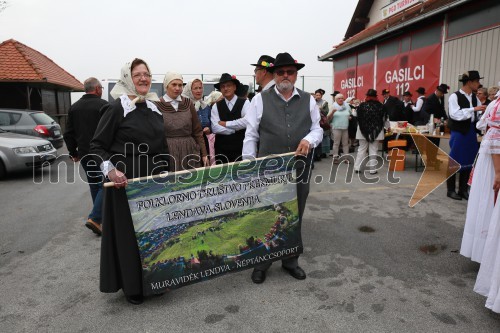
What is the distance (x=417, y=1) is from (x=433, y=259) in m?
11.7

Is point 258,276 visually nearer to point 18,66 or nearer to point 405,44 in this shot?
point 405,44

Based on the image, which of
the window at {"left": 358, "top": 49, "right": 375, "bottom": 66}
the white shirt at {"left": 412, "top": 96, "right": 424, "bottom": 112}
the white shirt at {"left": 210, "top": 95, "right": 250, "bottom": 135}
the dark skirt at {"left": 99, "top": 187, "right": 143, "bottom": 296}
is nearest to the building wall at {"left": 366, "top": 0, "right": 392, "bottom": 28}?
the window at {"left": 358, "top": 49, "right": 375, "bottom": 66}

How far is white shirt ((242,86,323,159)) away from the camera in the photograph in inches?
129

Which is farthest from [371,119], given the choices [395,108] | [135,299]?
[135,299]

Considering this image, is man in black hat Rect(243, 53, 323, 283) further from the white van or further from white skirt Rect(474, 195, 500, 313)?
the white van

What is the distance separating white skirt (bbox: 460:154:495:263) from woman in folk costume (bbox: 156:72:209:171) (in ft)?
9.27

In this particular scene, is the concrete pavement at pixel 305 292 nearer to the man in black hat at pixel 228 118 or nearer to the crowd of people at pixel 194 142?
the crowd of people at pixel 194 142

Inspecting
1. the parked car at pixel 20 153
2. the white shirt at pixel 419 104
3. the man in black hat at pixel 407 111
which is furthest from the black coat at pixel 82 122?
the white shirt at pixel 419 104

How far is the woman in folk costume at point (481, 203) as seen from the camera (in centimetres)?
332

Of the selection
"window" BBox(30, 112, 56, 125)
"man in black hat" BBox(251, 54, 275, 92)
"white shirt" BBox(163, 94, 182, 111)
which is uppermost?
"man in black hat" BBox(251, 54, 275, 92)

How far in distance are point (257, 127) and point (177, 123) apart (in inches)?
37.6

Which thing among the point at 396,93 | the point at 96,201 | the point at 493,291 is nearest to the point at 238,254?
the point at 493,291

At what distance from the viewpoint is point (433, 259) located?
3725 millimetres

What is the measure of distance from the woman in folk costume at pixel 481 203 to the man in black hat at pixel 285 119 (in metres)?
1.54
